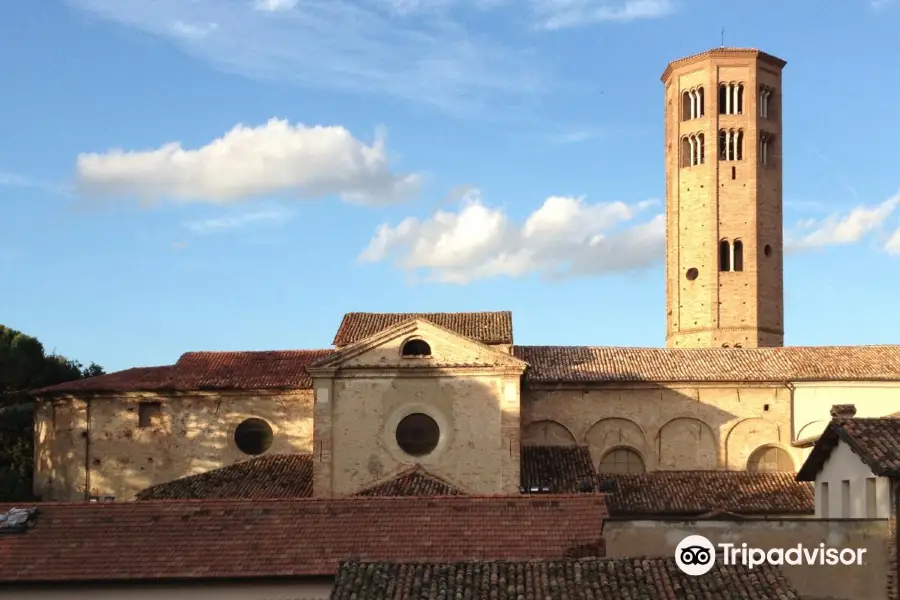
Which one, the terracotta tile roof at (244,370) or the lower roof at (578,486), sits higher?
the terracotta tile roof at (244,370)

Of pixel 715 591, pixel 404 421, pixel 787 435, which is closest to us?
pixel 715 591

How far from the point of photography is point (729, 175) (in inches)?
2322

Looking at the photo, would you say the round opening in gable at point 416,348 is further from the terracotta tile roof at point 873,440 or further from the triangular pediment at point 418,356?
the terracotta tile roof at point 873,440

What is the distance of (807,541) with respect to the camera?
22.8 metres

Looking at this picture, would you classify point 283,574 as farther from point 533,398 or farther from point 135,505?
point 533,398

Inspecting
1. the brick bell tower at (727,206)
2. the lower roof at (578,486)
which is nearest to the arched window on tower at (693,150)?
the brick bell tower at (727,206)

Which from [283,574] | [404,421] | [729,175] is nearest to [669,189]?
[729,175]

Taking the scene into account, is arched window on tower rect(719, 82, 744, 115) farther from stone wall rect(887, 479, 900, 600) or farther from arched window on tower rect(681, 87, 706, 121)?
stone wall rect(887, 479, 900, 600)

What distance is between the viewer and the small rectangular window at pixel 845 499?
24669mm

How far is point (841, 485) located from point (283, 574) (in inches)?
432

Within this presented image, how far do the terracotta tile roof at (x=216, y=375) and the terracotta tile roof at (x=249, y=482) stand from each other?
2.86 meters

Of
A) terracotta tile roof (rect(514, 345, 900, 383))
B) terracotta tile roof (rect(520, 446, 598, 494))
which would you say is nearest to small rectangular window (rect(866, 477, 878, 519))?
terracotta tile roof (rect(520, 446, 598, 494))

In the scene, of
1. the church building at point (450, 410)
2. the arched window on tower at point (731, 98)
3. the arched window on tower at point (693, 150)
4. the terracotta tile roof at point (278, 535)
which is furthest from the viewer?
the arched window on tower at point (693, 150)

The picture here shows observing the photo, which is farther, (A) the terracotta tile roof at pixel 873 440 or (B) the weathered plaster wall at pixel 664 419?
(B) the weathered plaster wall at pixel 664 419
